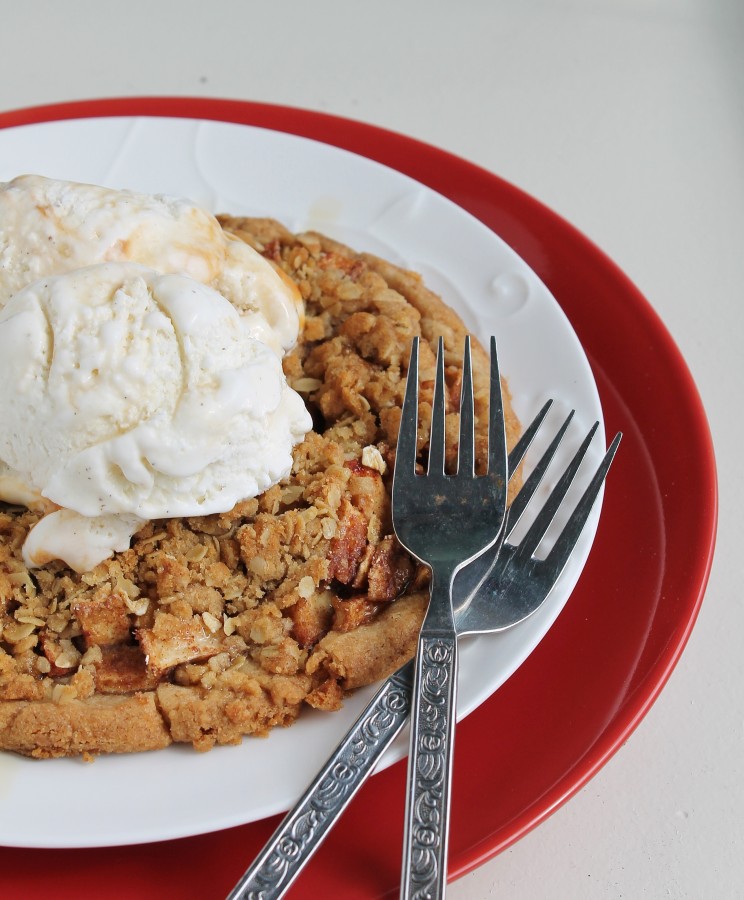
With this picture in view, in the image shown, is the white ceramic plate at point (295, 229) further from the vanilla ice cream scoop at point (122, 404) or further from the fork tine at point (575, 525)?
the vanilla ice cream scoop at point (122, 404)

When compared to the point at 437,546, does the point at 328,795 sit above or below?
below

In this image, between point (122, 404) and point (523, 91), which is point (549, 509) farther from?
point (523, 91)

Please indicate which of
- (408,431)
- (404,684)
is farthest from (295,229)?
(404,684)

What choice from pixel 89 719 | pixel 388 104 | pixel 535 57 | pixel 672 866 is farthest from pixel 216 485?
pixel 535 57

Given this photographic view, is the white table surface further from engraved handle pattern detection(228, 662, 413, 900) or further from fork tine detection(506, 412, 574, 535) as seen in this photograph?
engraved handle pattern detection(228, 662, 413, 900)

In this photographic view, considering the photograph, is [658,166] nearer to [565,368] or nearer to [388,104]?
[388,104]

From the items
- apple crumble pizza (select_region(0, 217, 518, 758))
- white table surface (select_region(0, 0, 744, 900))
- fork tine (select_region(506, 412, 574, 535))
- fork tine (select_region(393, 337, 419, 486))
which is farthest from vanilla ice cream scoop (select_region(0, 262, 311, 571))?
white table surface (select_region(0, 0, 744, 900))
